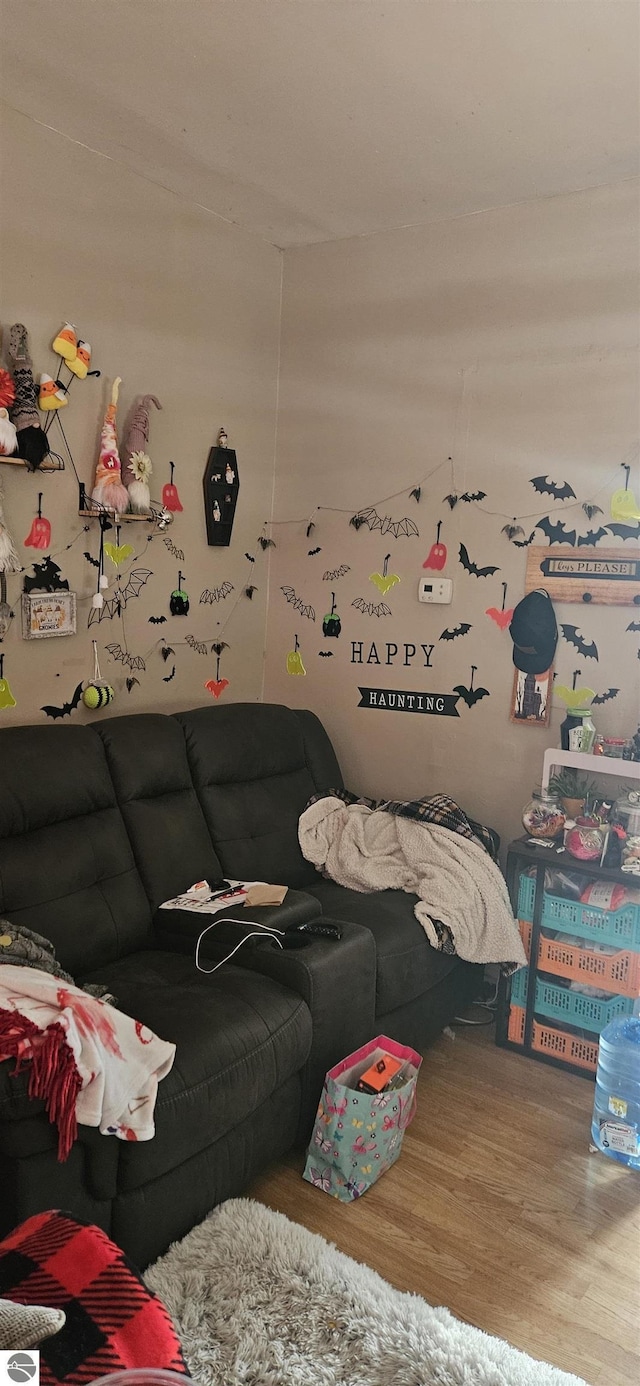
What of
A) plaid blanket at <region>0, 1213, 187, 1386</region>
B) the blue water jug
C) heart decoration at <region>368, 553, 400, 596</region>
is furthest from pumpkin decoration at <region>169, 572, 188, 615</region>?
plaid blanket at <region>0, 1213, 187, 1386</region>

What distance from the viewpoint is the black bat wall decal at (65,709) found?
2.89 meters

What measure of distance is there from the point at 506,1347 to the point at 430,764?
6.32 ft

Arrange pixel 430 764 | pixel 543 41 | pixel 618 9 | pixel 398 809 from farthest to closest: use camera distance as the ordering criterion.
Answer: pixel 430 764, pixel 398 809, pixel 543 41, pixel 618 9

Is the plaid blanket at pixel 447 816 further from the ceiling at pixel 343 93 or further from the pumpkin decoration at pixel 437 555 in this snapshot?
the ceiling at pixel 343 93

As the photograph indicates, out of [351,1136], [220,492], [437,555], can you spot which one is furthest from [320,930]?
[220,492]

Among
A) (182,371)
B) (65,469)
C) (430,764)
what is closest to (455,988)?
(430,764)

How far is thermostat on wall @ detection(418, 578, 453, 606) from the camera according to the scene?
3314mm

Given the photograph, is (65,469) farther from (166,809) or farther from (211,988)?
(211,988)

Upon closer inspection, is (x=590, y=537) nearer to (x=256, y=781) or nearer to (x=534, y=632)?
(x=534, y=632)

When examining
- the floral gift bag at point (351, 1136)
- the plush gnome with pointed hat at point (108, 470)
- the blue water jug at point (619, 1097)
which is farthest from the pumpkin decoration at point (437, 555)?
the floral gift bag at point (351, 1136)

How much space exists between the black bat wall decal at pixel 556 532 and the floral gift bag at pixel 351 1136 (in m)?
1.77

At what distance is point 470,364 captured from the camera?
10.6 ft

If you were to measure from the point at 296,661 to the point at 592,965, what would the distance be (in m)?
1.65

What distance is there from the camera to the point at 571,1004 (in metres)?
2.83
